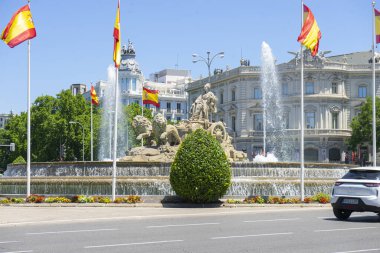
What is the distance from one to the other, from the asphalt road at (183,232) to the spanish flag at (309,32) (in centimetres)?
823

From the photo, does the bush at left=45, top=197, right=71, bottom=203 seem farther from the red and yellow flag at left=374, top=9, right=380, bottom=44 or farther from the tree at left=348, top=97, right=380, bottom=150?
the tree at left=348, top=97, right=380, bottom=150

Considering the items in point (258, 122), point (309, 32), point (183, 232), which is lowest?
point (183, 232)

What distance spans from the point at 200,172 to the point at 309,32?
8.20 m

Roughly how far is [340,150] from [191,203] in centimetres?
5824

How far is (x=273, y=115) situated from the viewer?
265 feet

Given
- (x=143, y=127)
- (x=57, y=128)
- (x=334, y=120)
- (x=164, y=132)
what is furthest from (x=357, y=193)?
(x=334, y=120)

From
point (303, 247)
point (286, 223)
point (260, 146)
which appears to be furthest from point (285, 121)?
point (303, 247)

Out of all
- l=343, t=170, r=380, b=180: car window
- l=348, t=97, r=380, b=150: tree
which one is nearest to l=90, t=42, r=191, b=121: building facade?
l=348, t=97, r=380, b=150: tree

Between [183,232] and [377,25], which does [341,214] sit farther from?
[377,25]

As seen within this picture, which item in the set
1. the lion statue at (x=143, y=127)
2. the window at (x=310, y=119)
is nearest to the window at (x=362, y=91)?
the window at (x=310, y=119)

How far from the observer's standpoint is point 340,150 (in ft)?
257

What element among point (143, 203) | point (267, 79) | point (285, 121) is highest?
point (267, 79)

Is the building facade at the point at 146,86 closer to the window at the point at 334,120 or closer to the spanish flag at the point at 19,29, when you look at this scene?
the window at the point at 334,120

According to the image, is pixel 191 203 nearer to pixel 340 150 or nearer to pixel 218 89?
pixel 340 150
